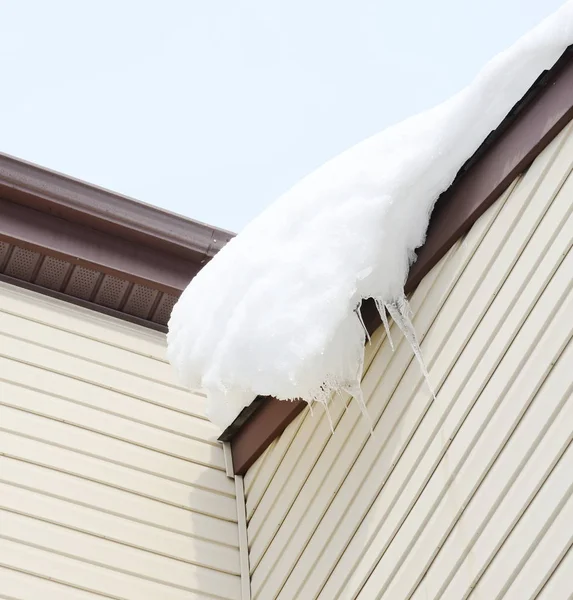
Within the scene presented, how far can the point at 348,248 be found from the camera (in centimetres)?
254

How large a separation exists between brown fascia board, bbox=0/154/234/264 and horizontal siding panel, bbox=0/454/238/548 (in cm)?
113

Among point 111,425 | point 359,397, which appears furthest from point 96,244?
point 359,397

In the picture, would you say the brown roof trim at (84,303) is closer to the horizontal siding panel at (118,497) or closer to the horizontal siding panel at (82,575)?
the horizontal siding panel at (118,497)

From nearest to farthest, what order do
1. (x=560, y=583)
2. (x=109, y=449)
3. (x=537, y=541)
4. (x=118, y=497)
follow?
(x=560, y=583) < (x=537, y=541) < (x=118, y=497) < (x=109, y=449)

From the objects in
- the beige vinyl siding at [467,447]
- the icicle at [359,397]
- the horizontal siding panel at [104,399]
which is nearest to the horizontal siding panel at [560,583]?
the beige vinyl siding at [467,447]

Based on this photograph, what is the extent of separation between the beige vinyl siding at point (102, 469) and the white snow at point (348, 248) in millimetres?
699

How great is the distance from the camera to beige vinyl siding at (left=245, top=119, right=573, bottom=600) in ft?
6.22

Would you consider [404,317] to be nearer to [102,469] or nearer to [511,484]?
[511,484]

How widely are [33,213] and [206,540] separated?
5.45ft

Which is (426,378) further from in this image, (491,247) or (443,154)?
A: (443,154)

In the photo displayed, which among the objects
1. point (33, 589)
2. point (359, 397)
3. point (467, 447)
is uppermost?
point (467, 447)

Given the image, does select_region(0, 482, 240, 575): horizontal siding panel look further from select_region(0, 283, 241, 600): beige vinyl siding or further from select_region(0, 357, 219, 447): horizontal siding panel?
select_region(0, 357, 219, 447): horizontal siding panel

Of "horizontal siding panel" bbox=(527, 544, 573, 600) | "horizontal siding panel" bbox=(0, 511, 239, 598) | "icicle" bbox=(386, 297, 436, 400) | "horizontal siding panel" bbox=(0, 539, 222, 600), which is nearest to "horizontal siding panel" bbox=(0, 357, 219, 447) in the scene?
"horizontal siding panel" bbox=(0, 511, 239, 598)

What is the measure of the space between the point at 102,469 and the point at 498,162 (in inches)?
71.2
